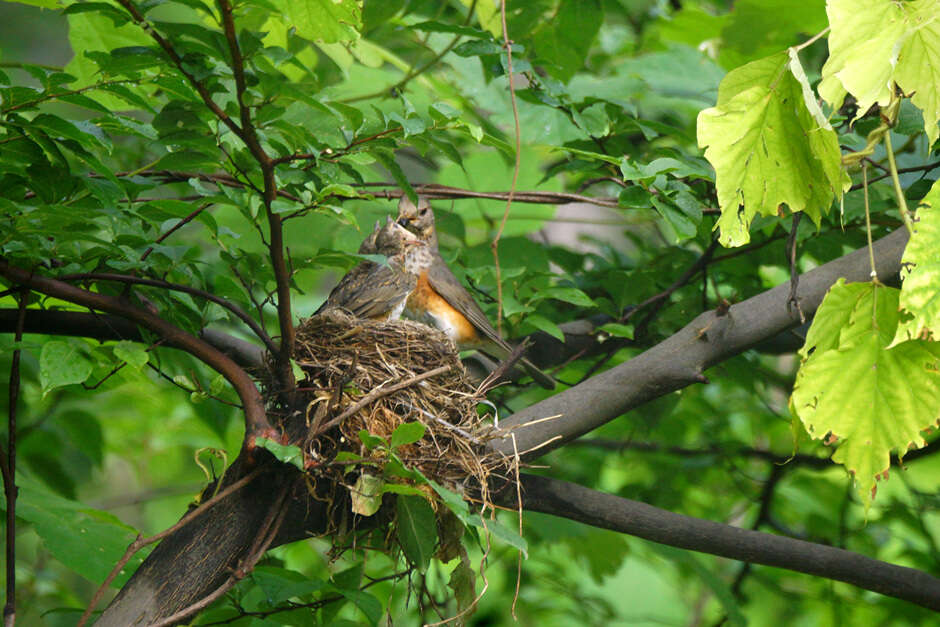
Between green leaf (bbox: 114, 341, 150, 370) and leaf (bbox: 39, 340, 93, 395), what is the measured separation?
7 centimetres

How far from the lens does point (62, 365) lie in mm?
1852

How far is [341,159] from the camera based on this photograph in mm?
1891

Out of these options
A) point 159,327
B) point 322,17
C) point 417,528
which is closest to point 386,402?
point 417,528

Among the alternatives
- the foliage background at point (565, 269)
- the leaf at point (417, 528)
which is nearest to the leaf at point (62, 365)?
the foliage background at point (565, 269)

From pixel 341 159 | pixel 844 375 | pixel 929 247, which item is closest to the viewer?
pixel 929 247

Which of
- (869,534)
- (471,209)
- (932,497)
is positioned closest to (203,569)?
(471,209)

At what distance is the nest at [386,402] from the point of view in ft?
6.88

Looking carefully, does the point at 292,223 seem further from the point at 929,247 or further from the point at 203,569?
the point at 929,247

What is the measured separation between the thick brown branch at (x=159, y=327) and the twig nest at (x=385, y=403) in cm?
13

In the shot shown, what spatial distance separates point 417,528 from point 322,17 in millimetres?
1160

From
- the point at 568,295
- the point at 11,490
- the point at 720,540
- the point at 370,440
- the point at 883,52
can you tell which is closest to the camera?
the point at 883,52

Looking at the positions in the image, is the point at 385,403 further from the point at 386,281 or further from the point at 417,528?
the point at 386,281

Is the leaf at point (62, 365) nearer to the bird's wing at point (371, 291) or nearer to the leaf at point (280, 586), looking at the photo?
the leaf at point (280, 586)

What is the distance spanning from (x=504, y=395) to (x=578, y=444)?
0.60 metres
